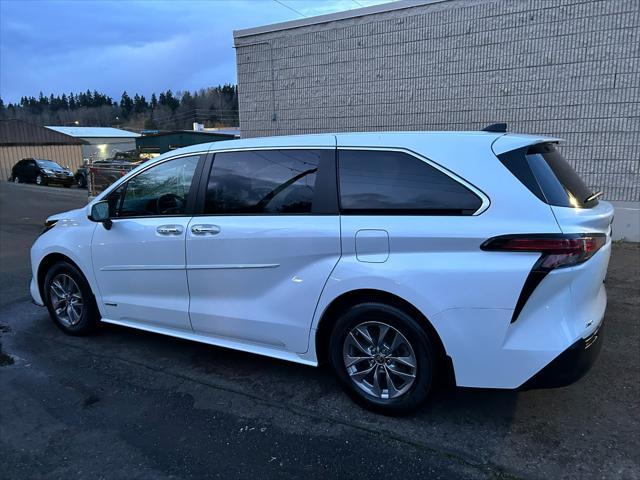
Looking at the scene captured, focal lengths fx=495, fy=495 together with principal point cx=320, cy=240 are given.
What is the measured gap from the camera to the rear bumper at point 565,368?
274cm

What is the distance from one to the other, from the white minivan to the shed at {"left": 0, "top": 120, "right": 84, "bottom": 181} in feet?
141

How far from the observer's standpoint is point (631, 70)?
7848mm

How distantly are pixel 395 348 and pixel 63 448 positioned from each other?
7.01 ft

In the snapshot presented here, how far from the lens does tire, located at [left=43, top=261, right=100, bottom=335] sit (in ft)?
15.2

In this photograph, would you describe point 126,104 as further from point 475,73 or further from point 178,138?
point 475,73

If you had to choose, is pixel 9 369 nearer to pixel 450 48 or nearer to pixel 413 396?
pixel 413 396

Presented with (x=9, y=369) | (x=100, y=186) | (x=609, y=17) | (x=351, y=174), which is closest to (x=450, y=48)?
(x=609, y=17)

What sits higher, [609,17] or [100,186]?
[609,17]

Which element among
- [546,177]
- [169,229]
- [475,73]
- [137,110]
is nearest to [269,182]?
[169,229]

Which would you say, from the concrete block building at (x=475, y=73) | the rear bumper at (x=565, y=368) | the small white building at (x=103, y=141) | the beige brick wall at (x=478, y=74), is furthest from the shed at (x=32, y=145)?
the rear bumper at (x=565, y=368)

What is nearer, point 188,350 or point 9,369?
point 9,369

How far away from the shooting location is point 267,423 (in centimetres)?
324

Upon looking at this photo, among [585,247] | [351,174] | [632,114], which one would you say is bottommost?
[585,247]

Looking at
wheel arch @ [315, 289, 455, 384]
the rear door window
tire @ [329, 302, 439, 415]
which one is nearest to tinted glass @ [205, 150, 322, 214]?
the rear door window
